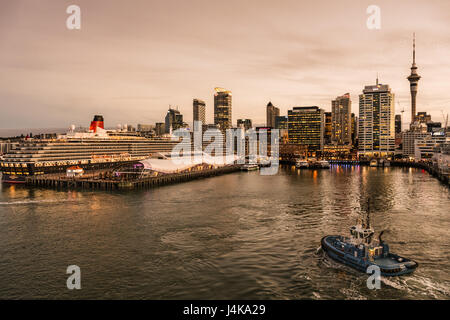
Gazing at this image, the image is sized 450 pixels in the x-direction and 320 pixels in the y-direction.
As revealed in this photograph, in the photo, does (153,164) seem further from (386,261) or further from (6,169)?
(386,261)

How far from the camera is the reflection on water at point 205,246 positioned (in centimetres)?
2356

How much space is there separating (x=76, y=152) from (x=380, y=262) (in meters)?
100

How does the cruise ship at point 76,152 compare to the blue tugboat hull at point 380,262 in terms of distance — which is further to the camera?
the cruise ship at point 76,152

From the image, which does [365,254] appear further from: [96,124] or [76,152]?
[96,124]

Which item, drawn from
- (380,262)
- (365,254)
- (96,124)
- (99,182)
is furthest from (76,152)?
(380,262)

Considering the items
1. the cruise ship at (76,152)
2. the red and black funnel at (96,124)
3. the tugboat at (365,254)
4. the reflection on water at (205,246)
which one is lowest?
the reflection on water at (205,246)

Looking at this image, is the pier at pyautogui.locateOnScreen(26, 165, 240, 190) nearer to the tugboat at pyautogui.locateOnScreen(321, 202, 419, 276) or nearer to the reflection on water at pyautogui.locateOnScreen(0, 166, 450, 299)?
the reflection on water at pyautogui.locateOnScreen(0, 166, 450, 299)

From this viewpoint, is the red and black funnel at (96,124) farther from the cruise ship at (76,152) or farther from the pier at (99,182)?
the pier at (99,182)

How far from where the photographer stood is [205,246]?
32188 mm

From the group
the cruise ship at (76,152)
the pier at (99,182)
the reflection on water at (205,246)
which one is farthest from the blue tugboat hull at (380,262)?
the cruise ship at (76,152)

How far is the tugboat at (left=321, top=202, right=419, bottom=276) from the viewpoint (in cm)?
2561

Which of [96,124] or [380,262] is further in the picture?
[96,124]

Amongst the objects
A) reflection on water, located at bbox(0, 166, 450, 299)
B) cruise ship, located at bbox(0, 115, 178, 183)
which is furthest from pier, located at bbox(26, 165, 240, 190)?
reflection on water, located at bbox(0, 166, 450, 299)
